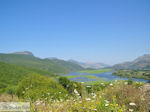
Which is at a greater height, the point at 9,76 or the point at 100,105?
the point at 100,105

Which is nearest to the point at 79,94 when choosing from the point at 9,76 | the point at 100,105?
the point at 100,105

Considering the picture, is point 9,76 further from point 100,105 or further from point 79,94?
point 100,105

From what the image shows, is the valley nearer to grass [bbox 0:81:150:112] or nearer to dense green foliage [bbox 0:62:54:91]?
grass [bbox 0:81:150:112]

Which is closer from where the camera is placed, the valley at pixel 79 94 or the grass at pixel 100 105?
the grass at pixel 100 105

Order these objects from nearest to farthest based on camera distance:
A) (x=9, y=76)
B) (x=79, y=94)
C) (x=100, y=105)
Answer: (x=100, y=105)
(x=79, y=94)
(x=9, y=76)

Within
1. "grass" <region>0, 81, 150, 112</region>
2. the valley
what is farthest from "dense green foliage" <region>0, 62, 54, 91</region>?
"grass" <region>0, 81, 150, 112</region>

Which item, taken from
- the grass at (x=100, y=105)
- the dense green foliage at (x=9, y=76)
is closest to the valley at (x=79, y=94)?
the grass at (x=100, y=105)

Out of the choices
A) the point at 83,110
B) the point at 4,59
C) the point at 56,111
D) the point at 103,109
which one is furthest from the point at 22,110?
the point at 4,59

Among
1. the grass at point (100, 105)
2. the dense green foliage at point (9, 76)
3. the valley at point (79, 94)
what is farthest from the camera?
the dense green foliage at point (9, 76)

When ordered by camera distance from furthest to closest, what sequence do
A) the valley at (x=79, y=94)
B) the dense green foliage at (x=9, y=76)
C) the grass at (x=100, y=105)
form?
the dense green foliage at (x=9, y=76) → the valley at (x=79, y=94) → the grass at (x=100, y=105)

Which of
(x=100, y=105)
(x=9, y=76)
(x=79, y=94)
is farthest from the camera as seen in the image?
(x=9, y=76)

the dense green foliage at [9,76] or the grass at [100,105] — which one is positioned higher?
the grass at [100,105]

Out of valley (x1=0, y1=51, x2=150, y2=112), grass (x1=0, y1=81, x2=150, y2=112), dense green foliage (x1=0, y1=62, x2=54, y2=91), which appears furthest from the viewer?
dense green foliage (x1=0, y1=62, x2=54, y2=91)

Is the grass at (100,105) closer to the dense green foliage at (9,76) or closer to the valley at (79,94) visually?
the valley at (79,94)
